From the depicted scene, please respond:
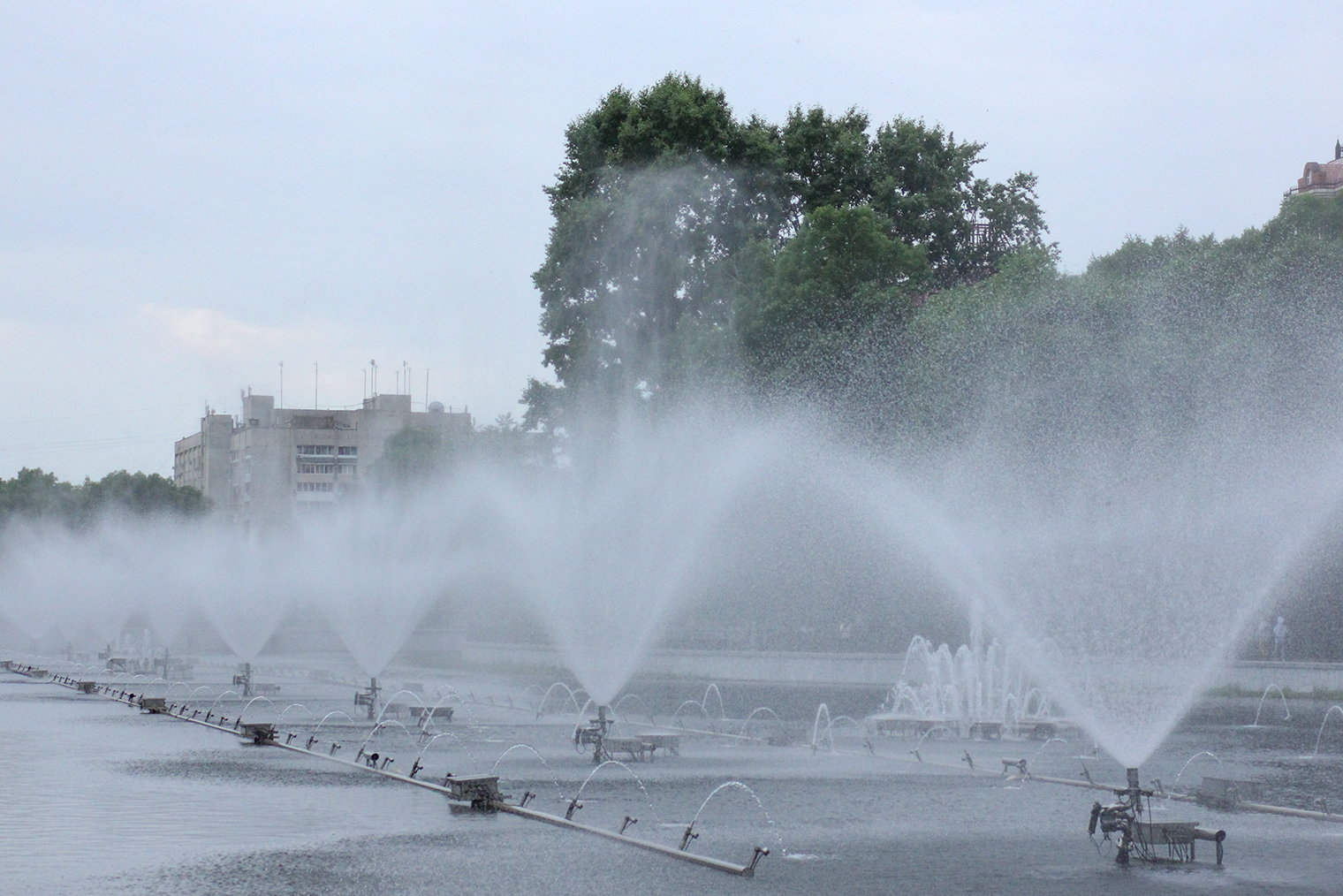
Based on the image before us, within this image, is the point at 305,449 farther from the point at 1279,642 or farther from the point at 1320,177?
the point at 1279,642

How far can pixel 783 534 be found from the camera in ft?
149

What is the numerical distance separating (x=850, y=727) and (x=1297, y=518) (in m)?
13.7

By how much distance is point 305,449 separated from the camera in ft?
508

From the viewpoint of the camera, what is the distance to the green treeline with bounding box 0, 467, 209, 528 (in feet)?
341

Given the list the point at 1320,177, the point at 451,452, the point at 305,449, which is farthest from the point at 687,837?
the point at 305,449

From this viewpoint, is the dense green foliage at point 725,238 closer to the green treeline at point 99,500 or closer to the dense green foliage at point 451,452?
the dense green foliage at point 451,452

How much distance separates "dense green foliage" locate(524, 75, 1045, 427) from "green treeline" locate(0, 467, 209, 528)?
53235 millimetres

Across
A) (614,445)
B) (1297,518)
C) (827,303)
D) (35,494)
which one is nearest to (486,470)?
(614,445)

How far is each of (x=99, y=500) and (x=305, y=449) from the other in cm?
5003

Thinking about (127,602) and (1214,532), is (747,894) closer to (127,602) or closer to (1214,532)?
(1214,532)

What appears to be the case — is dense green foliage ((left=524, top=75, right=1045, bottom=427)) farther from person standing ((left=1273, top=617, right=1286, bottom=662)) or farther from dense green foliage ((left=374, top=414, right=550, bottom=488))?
person standing ((left=1273, top=617, right=1286, bottom=662))

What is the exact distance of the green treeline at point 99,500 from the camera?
103812mm

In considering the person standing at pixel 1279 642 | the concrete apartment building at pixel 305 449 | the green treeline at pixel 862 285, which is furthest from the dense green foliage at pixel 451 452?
the concrete apartment building at pixel 305 449

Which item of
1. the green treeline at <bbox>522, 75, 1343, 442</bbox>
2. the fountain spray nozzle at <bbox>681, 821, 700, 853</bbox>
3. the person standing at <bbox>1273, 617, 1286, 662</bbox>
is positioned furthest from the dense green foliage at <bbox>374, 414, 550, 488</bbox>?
the fountain spray nozzle at <bbox>681, 821, 700, 853</bbox>
